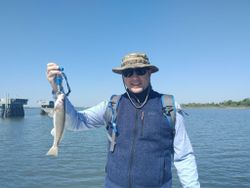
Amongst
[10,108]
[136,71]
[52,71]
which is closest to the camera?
[52,71]

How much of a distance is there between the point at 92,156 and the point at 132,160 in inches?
826

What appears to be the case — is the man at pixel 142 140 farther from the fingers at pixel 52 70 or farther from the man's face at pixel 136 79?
the fingers at pixel 52 70

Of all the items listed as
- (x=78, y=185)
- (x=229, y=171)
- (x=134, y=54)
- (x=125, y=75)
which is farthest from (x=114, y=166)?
(x=229, y=171)

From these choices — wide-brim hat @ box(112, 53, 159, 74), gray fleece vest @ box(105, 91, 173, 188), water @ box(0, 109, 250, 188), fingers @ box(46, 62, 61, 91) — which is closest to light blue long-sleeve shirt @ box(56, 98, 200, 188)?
gray fleece vest @ box(105, 91, 173, 188)

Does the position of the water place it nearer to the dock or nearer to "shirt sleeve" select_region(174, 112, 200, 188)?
"shirt sleeve" select_region(174, 112, 200, 188)

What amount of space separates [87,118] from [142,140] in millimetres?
935

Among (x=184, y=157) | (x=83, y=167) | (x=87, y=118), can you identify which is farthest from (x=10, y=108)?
(x=184, y=157)

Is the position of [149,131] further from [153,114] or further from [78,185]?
[78,185]

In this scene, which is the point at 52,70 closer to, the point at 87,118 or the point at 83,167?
the point at 87,118

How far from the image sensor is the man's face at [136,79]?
411 centimetres

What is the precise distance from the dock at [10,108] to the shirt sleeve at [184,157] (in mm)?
95154

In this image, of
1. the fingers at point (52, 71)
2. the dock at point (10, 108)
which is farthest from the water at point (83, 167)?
the dock at point (10, 108)

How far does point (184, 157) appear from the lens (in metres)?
3.98

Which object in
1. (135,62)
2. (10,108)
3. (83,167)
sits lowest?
(83,167)
